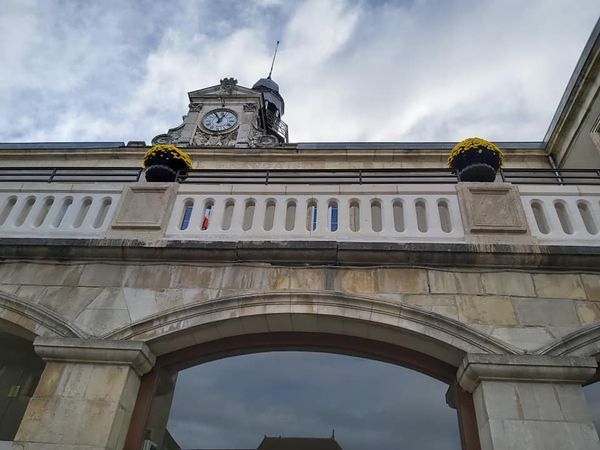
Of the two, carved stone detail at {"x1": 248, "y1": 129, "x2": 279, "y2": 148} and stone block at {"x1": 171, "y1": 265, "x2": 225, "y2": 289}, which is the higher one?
carved stone detail at {"x1": 248, "y1": 129, "x2": 279, "y2": 148}

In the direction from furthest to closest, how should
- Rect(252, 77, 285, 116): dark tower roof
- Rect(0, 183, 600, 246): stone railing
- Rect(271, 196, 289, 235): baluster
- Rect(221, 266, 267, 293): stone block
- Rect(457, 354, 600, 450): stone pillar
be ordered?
Rect(252, 77, 285, 116): dark tower roof
Rect(271, 196, 289, 235): baluster
Rect(0, 183, 600, 246): stone railing
Rect(221, 266, 267, 293): stone block
Rect(457, 354, 600, 450): stone pillar

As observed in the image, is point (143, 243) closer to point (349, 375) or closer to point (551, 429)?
point (349, 375)

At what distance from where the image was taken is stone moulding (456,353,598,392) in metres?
3.17

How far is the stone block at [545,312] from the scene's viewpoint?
352cm

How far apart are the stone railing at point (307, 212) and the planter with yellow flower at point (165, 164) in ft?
0.82

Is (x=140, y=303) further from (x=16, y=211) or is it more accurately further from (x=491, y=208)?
(x=491, y=208)

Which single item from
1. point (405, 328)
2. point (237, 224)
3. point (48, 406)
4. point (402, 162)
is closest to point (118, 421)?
point (48, 406)

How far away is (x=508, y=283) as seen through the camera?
3781 millimetres

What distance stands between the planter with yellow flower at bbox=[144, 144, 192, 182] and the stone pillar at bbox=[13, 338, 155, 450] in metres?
2.09

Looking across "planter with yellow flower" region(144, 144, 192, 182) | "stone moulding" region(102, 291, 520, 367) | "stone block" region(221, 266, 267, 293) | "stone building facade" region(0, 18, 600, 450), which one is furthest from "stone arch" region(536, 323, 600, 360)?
"planter with yellow flower" region(144, 144, 192, 182)

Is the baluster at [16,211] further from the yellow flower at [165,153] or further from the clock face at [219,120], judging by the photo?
the clock face at [219,120]

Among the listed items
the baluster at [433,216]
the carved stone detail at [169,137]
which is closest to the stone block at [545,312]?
the baluster at [433,216]

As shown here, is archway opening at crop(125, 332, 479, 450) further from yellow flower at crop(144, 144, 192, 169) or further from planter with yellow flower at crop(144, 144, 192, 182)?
yellow flower at crop(144, 144, 192, 169)

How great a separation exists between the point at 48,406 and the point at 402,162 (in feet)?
28.8
